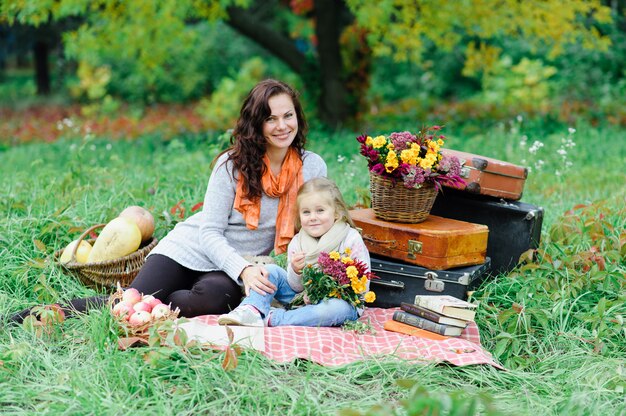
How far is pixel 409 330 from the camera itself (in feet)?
12.3

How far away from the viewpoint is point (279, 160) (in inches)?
160

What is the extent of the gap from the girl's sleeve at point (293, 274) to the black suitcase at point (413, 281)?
497 millimetres

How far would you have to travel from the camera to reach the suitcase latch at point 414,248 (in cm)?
399

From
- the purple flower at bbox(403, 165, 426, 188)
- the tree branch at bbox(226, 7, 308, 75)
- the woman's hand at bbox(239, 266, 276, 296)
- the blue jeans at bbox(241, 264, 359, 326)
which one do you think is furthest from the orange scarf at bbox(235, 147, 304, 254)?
the tree branch at bbox(226, 7, 308, 75)

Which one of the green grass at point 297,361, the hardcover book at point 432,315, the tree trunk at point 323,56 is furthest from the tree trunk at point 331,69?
the hardcover book at point 432,315

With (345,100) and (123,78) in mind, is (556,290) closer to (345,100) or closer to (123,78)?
(345,100)

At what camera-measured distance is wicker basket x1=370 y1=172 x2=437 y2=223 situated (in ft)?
13.1

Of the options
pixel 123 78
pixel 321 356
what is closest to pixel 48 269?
pixel 321 356

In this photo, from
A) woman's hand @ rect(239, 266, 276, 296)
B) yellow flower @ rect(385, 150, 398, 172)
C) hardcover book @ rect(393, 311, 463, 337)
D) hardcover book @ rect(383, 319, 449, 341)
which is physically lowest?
hardcover book @ rect(383, 319, 449, 341)

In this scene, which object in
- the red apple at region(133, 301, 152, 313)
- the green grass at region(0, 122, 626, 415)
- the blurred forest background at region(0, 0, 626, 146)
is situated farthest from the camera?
the blurred forest background at region(0, 0, 626, 146)

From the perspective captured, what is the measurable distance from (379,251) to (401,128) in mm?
6327

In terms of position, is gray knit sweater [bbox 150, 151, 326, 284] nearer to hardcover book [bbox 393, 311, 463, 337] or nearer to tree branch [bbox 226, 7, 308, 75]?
hardcover book [bbox 393, 311, 463, 337]

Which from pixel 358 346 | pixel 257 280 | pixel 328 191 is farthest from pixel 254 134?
pixel 358 346

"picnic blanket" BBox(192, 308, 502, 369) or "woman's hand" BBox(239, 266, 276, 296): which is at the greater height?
"woman's hand" BBox(239, 266, 276, 296)
